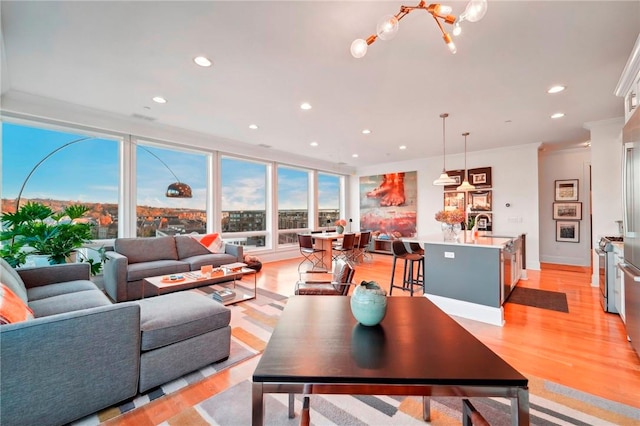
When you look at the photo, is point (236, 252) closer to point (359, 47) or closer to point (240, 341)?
point (240, 341)

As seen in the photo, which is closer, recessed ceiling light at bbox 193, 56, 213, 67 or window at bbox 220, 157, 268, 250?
recessed ceiling light at bbox 193, 56, 213, 67

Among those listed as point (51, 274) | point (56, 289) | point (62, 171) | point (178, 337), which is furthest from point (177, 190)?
point (178, 337)

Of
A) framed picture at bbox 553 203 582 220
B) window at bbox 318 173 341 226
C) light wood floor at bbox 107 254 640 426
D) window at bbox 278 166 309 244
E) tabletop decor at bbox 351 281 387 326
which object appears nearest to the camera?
tabletop decor at bbox 351 281 387 326

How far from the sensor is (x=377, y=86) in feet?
10.5

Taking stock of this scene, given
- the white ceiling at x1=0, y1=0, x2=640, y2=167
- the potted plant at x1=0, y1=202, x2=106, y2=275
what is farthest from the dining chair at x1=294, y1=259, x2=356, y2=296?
the potted plant at x1=0, y1=202, x2=106, y2=275

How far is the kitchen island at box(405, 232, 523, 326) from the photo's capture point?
316 cm

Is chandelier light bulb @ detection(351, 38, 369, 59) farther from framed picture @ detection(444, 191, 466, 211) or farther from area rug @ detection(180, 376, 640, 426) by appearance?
framed picture @ detection(444, 191, 466, 211)

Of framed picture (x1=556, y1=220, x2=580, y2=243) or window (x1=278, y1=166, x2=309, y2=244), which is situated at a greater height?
window (x1=278, y1=166, x2=309, y2=244)

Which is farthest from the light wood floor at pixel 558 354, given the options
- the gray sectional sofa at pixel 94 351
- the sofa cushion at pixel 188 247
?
the sofa cushion at pixel 188 247

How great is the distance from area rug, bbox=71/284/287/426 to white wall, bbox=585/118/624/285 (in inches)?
212

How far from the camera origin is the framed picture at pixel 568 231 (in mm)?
6289

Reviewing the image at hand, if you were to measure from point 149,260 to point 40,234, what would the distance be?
1.34m

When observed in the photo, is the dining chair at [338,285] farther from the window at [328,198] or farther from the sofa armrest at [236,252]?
the window at [328,198]

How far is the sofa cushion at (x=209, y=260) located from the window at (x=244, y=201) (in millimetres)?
1203
